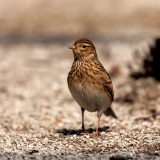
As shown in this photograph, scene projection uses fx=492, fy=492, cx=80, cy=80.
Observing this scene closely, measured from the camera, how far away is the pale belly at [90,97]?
662 cm

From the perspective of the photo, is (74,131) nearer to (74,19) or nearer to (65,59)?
(65,59)

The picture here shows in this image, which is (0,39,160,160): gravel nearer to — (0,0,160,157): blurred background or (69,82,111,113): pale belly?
(0,0,160,157): blurred background

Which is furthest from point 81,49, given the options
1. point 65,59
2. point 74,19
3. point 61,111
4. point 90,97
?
point 74,19

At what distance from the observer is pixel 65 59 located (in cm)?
1325

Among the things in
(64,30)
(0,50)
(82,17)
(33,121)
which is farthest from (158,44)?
(82,17)

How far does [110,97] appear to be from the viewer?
7.01m

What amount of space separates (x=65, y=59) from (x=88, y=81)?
667 centimetres

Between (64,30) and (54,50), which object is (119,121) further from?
(64,30)

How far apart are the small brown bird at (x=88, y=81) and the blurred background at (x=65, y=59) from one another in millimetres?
783

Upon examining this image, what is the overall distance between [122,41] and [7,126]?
8.10 m

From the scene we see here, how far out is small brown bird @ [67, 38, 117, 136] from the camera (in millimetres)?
6629

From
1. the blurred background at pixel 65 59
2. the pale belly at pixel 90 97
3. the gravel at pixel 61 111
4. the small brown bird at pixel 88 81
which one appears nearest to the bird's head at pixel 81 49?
the small brown bird at pixel 88 81

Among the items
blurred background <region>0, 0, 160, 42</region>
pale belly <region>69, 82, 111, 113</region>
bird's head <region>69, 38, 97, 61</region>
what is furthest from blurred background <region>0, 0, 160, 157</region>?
bird's head <region>69, 38, 97, 61</region>

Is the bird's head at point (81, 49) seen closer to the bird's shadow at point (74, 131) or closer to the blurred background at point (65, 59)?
the bird's shadow at point (74, 131)
